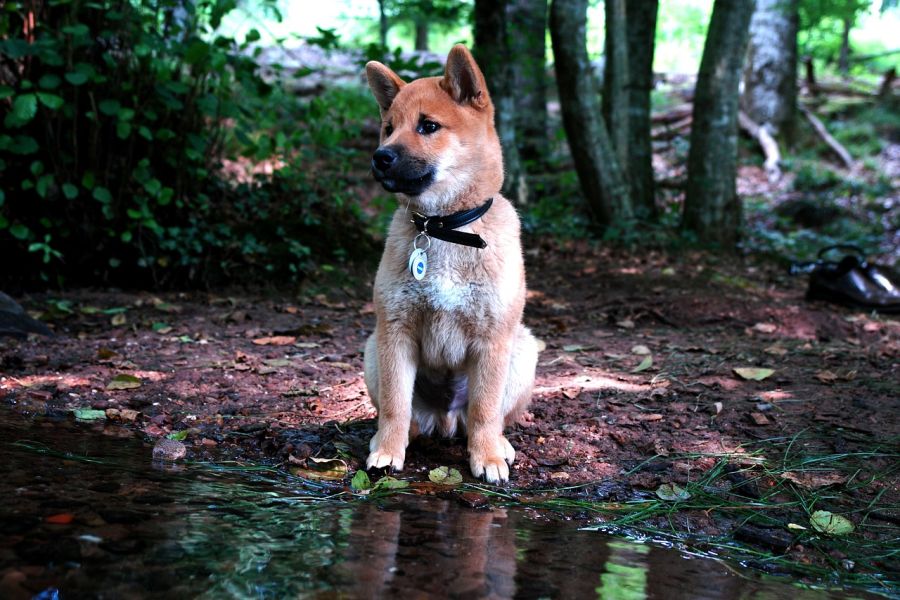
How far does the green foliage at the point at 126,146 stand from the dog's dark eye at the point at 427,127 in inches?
134

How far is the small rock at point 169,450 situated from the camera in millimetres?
3438

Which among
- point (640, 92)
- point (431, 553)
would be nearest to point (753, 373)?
point (431, 553)

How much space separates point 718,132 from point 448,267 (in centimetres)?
699

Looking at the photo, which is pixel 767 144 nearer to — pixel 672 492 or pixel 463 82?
pixel 463 82

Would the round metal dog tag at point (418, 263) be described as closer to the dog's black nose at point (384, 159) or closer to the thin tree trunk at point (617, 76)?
the dog's black nose at point (384, 159)

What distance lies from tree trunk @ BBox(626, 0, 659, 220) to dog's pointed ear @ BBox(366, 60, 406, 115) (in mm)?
Result: 7113

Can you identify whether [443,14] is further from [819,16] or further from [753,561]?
[819,16]

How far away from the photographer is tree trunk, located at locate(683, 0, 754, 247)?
9.18 metres

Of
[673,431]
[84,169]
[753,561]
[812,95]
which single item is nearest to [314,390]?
[673,431]

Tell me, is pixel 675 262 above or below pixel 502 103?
below

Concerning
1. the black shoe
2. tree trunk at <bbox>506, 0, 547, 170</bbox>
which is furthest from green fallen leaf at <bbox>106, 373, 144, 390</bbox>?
tree trunk at <bbox>506, 0, 547, 170</bbox>

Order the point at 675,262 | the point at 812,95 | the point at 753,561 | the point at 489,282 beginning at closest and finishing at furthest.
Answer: the point at 753,561 < the point at 489,282 < the point at 675,262 < the point at 812,95

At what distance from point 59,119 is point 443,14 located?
4648 mm

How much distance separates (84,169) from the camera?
6.66 metres
